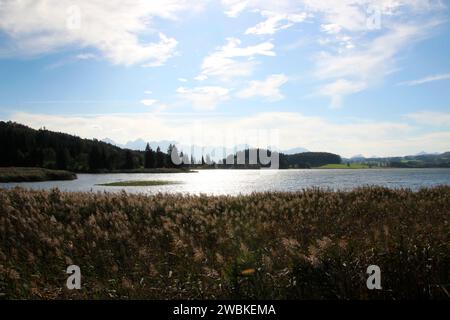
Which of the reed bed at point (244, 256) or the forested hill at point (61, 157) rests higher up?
the forested hill at point (61, 157)

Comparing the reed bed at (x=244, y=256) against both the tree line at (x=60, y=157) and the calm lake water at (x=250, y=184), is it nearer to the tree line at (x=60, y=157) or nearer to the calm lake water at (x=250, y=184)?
the calm lake water at (x=250, y=184)

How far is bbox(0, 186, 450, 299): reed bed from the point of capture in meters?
5.76

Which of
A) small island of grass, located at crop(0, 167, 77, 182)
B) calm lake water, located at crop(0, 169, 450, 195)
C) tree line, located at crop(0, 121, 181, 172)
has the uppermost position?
tree line, located at crop(0, 121, 181, 172)

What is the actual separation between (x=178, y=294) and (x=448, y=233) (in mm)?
5284

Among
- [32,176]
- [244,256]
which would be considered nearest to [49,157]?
[32,176]

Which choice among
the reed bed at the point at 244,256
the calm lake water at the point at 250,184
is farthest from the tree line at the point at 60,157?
the reed bed at the point at 244,256

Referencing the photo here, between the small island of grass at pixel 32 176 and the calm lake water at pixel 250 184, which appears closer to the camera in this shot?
the calm lake water at pixel 250 184

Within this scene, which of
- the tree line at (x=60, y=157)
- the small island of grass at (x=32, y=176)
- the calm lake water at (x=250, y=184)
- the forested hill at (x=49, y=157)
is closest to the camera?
the calm lake water at (x=250, y=184)

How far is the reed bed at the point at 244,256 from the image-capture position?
5758mm

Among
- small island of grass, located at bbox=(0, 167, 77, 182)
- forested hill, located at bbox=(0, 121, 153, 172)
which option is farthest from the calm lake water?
forested hill, located at bbox=(0, 121, 153, 172)

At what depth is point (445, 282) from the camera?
573cm

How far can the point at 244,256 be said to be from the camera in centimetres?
655

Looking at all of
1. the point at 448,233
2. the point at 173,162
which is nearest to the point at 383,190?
the point at 448,233

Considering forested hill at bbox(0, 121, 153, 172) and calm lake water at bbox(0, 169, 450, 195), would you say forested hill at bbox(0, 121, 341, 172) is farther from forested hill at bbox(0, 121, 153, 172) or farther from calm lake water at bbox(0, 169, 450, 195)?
calm lake water at bbox(0, 169, 450, 195)
